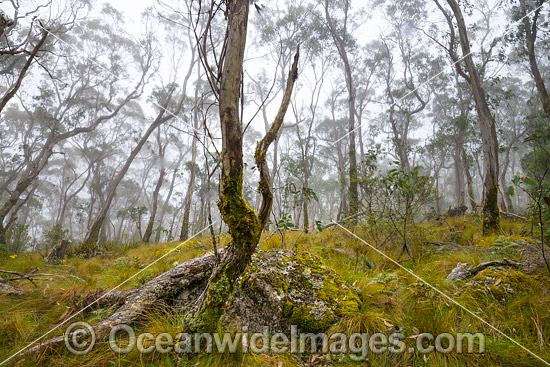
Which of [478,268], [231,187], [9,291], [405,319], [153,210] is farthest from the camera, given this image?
[153,210]

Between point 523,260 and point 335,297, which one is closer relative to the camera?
point 335,297

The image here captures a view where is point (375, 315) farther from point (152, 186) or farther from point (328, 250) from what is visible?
point (152, 186)

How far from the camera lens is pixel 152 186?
27188 mm

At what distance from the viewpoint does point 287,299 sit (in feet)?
5.90

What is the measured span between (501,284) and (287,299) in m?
1.72

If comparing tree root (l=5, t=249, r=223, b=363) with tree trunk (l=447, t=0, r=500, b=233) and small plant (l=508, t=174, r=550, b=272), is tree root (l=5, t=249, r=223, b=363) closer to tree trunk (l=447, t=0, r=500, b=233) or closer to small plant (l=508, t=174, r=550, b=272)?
small plant (l=508, t=174, r=550, b=272)

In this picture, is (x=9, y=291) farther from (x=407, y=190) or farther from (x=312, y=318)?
(x=407, y=190)

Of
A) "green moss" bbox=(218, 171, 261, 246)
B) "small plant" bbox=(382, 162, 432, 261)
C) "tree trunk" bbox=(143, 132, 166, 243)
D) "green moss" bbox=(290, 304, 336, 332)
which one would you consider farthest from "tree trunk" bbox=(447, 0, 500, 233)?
"tree trunk" bbox=(143, 132, 166, 243)

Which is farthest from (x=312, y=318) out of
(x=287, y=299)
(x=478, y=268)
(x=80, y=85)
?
(x=80, y=85)

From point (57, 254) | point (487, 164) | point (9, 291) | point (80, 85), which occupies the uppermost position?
point (80, 85)

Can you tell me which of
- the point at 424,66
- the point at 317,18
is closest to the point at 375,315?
the point at 317,18

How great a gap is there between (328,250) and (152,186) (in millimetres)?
27854

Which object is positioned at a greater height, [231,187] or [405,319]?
[231,187]

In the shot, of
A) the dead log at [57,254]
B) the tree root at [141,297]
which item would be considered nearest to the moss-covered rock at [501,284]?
the tree root at [141,297]
